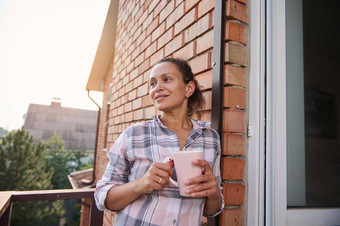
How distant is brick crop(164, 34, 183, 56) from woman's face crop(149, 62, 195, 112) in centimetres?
46

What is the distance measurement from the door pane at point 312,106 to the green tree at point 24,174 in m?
17.1

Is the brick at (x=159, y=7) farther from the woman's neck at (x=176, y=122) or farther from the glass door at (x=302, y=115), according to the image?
the woman's neck at (x=176, y=122)

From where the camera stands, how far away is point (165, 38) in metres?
1.84

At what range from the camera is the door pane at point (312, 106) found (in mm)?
1253

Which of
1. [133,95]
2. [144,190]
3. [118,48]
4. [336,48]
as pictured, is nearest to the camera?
[144,190]

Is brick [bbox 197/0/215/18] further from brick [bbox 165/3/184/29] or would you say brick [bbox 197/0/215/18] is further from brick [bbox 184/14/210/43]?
brick [bbox 165/3/184/29]

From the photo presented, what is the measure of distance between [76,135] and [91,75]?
2073cm

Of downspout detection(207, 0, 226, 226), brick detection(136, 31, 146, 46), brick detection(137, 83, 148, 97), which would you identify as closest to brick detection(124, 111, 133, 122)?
brick detection(137, 83, 148, 97)

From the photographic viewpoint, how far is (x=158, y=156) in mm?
979

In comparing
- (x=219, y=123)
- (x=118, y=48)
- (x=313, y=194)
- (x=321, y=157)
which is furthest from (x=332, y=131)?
(x=118, y=48)

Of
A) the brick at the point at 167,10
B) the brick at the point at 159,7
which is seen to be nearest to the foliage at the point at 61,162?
the brick at the point at 159,7

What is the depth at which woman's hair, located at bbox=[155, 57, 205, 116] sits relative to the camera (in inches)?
48.8

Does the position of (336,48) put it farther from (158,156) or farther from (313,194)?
(158,156)

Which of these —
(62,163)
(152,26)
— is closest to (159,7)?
(152,26)
